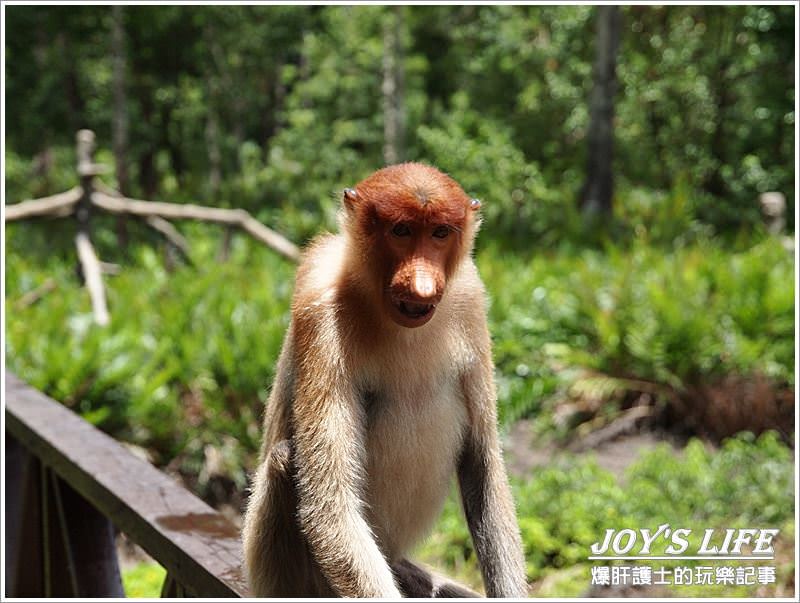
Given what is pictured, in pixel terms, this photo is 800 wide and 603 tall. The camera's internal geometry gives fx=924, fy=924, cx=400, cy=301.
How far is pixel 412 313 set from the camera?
5.06ft

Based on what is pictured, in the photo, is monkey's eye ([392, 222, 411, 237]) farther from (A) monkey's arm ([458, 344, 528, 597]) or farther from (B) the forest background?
(B) the forest background

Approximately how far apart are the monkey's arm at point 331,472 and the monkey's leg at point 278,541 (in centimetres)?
8

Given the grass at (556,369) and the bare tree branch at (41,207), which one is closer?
the grass at (556,369)

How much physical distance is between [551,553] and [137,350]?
2.90m

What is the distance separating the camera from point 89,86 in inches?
682

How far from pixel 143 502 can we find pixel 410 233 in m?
0.89

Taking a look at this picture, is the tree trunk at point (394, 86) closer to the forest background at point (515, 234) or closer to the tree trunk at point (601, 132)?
the forest background at point (515, 234)

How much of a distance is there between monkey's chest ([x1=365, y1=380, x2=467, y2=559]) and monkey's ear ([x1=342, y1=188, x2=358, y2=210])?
37 cm

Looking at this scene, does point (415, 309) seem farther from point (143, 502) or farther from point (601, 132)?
point (601, 132)

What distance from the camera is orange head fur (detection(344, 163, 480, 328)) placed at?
1.54 metres

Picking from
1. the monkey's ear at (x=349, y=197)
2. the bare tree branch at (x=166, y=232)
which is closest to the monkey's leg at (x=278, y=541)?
the monkey's ear at (x=349, y=197)

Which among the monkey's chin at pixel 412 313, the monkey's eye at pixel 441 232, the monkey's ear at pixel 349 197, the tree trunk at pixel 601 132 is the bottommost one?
the monkey's chin at pixel 412 313

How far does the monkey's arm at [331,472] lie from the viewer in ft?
5.45

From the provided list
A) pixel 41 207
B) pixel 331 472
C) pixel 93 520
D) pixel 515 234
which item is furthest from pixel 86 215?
pixel 331 472
